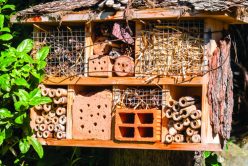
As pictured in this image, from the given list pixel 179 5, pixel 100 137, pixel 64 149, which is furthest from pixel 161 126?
pixel 64 149

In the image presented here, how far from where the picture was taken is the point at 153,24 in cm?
577

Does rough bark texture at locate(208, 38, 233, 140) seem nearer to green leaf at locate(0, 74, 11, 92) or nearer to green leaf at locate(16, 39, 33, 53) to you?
green leaf at locate(16, 39, 33, 53)

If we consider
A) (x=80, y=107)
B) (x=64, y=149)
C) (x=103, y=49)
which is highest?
(x=103, y=49)

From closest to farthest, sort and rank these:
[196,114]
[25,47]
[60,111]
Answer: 1. [196,114]
2. [60,111]
3. [25,47]

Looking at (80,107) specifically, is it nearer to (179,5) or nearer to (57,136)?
(57,136)

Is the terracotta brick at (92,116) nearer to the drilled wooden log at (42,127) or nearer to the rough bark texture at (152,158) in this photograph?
the drilled wooden log at (42,127)

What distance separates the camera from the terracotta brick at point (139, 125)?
5.66 m

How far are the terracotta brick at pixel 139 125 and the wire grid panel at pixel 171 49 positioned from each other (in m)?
0.29

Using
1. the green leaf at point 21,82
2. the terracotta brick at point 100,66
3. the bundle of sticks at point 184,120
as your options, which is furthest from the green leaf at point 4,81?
the bundle of sticks at point 184,120

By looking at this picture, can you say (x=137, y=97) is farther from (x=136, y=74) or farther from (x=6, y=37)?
(x=6, y=37)

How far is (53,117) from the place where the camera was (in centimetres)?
604

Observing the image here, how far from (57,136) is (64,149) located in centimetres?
127

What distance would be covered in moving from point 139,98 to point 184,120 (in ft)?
1.36

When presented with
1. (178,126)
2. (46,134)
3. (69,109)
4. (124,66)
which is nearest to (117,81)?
(124,66)
